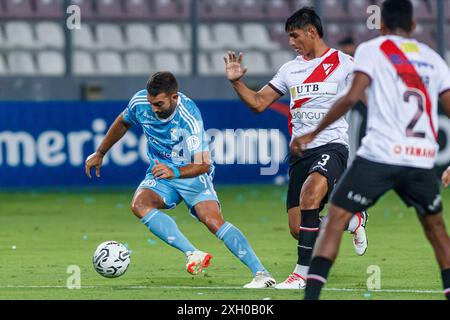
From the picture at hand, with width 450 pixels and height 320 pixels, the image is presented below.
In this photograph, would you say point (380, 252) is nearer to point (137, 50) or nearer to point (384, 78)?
point (384, 78)

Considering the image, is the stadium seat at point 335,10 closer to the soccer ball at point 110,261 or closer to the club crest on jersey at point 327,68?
the club crest on jersey at point 327,68

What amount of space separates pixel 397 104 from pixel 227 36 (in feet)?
56.7

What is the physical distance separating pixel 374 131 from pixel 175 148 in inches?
122

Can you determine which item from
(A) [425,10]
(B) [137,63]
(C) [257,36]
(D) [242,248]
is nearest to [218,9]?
(C) [257,36]

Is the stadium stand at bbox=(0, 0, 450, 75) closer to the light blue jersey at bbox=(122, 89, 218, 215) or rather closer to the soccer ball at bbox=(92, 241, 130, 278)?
the light blue jersey at bbox=(122, 89, 218, 215)

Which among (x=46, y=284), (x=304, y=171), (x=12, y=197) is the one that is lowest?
(x=12, y=197)

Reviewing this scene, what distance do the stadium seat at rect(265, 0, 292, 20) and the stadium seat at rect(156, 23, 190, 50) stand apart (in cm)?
180

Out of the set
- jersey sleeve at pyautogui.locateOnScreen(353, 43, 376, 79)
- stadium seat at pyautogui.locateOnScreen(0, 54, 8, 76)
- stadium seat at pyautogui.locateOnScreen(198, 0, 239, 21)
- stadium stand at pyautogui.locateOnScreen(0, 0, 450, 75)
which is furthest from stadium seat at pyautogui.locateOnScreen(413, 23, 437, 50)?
jersey sleeve at pyautogui.locateOnScreen(353, 43, 376, 79)

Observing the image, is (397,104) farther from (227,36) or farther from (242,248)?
(227,36)

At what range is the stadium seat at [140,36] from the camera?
24.4 m

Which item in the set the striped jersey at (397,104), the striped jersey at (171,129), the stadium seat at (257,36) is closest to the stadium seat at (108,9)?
the stadium seat at (257,36)

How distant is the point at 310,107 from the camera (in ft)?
34.2

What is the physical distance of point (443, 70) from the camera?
319 inches
